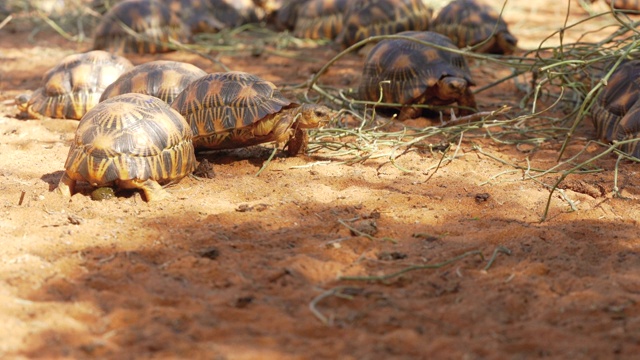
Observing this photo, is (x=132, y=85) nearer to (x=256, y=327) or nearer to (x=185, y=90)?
(x=185, y=90)

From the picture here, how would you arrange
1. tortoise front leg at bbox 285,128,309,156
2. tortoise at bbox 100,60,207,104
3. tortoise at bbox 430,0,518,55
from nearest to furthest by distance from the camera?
tortoise front leg at bbox 285,128,309,156
tortoise at bbox 100,60,207,104
tortoise at bbox 430,0,518,55

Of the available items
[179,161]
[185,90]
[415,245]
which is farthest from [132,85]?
[415,245]

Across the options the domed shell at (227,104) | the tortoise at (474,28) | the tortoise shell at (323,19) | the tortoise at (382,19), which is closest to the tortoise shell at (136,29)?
the tortoise shell at (323,19)

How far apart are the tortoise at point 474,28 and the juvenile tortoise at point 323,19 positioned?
129 cm

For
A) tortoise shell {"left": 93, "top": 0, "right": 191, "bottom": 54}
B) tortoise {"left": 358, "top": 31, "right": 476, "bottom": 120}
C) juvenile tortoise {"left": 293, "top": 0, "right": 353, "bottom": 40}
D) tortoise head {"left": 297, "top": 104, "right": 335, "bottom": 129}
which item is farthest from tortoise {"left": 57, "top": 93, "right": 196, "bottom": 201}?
juvenile tortoise {"left": 293, "top": 0, "right": 353, "bottom": 40}

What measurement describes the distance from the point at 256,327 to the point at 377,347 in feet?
1.31

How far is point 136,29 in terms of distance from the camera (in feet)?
25.8

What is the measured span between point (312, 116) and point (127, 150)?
1.14 m

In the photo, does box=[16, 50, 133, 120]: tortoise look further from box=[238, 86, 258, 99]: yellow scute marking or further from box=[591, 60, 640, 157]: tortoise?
box=[591, 60, 640, 157]: tortoise

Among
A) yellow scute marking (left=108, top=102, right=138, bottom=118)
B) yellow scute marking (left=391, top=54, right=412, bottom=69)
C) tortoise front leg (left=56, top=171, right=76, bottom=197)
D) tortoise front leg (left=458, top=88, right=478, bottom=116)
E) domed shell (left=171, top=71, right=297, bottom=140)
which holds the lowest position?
tortoise front leg (left=458, top=88, right=478, bottom=116)

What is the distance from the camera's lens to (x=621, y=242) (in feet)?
10.2

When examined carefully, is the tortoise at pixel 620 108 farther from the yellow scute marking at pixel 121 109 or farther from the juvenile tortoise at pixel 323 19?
the juvenile tortoise at pixel 323 19

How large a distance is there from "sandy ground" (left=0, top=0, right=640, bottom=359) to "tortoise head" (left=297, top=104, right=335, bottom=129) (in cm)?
25

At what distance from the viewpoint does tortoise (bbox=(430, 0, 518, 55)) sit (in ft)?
24.2
